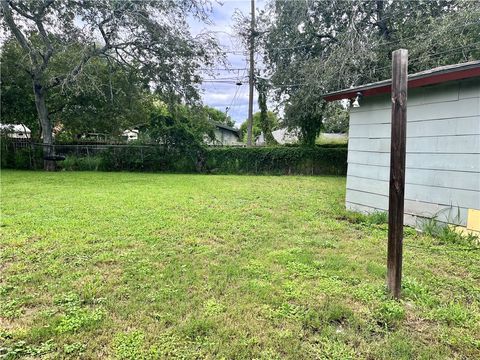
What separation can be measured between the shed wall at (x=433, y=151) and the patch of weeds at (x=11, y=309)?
4689mm

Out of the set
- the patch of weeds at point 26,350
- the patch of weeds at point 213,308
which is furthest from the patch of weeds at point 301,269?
the patch of weeds at point 26,350

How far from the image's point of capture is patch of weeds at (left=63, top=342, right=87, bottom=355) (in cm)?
177

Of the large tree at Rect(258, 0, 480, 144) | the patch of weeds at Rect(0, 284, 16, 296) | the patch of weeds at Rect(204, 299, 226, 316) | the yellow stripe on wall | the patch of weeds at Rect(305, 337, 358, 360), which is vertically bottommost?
the patch of weeds at Rect(305, 337, 358, 360)

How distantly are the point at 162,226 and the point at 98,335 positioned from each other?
2437 mm

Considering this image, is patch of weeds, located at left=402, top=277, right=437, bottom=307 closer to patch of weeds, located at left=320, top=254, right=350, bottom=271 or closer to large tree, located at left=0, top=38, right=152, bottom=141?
patch of weeds, located at left=320, top=254, right=350, bottom=271

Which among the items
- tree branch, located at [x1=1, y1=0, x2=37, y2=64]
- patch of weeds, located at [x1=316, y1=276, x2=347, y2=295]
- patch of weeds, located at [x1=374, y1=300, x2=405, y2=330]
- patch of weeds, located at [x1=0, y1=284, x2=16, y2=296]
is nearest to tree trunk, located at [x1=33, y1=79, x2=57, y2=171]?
tree branch, located at [x1=1, y1=0, x2=37, y2=64]

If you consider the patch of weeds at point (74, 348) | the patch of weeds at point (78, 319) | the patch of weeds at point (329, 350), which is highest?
the patch of weeds at point (78, 319)

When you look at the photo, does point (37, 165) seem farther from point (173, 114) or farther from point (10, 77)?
point (173, 114)

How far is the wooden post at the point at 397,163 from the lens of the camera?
7.67ft

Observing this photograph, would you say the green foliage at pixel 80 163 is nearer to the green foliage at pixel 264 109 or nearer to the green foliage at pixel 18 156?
the green foliage at pixel 18 156

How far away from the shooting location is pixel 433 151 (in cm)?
422

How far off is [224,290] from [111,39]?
11.6 meters

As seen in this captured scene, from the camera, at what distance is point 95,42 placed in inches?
434

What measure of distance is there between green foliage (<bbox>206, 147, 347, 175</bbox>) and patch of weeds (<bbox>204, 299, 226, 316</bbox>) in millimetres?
11162
